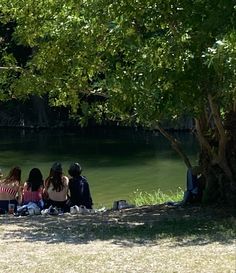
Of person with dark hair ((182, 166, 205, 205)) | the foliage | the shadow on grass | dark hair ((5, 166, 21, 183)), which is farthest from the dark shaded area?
the foliage

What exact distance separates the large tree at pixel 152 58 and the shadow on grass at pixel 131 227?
1.13 metres

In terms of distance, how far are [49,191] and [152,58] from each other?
4.13 meters

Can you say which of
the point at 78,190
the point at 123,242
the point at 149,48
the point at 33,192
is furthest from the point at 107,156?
the point at 123,242

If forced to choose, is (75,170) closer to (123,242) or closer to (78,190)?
(78,190)

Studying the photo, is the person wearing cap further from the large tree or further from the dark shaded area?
the dark shaded area

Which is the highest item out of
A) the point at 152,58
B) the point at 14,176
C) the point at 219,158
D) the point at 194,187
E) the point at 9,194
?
the point at 152,58

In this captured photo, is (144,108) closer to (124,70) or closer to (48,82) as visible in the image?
(124,70)

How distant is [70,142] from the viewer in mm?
34125

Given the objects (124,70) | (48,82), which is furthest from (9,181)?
(124,70)

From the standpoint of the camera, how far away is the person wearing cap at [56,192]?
1182 cm

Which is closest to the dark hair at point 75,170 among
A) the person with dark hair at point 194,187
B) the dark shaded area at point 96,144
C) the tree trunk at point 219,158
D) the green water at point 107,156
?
the person with dark hair at point 194,187

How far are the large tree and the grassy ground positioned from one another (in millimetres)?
1384

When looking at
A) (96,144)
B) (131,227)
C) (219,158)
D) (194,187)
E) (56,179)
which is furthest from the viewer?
(96,144)

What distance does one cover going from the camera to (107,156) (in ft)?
92.3
